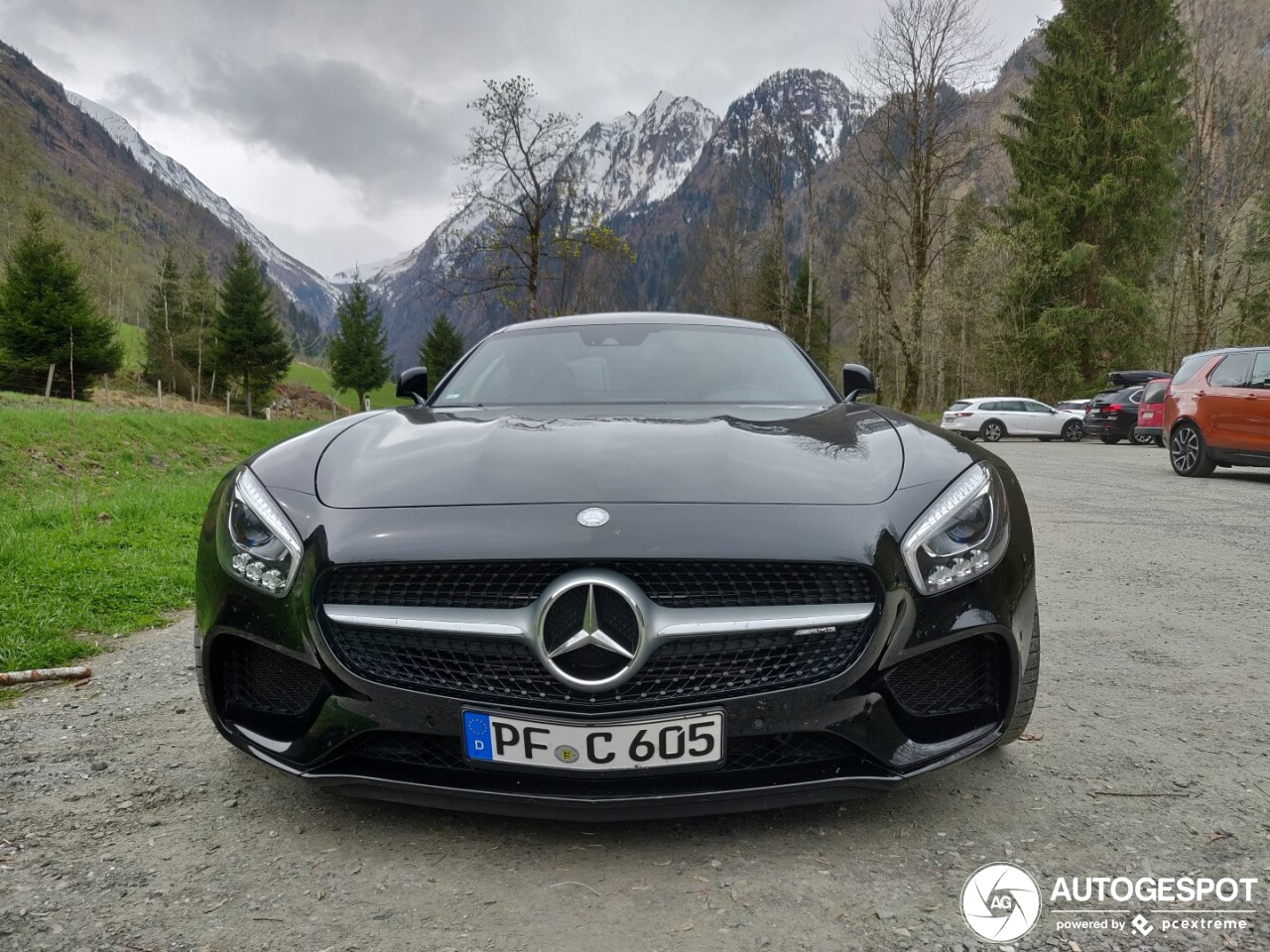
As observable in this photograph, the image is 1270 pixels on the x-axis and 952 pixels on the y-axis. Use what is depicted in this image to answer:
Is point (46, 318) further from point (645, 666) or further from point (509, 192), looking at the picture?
point (645, 666)

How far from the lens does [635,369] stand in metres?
3.10

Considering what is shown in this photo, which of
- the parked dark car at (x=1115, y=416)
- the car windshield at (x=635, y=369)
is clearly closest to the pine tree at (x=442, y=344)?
the parked dark car at (x=1115, y=416)

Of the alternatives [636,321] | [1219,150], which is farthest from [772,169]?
[636,321]

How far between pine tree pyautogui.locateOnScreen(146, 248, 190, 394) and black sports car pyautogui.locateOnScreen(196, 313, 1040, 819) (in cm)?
5060

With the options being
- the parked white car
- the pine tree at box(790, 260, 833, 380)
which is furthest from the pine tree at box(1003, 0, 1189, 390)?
the pine tree at box(790, 260, 833, 380)

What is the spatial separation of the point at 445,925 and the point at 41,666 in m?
2.40

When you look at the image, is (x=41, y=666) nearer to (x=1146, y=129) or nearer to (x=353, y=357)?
(x=1146, y=129)

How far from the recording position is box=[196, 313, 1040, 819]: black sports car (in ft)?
5.40

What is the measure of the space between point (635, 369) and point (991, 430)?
22.8 metres

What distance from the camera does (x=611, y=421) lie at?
237cm

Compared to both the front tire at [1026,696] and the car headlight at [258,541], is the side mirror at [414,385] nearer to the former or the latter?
the car headlight at [258,541]

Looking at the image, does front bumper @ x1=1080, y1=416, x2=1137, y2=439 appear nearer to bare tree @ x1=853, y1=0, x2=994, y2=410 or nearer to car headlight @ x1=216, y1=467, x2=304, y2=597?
bare tree @ x1=853, y1=0, x2=994, y2=410

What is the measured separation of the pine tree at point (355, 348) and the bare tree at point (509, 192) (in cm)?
4694

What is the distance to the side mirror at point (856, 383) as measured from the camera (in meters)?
3.41
